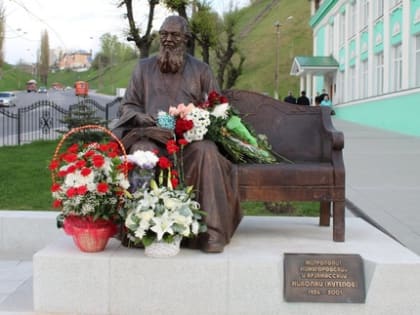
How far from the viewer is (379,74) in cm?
2597

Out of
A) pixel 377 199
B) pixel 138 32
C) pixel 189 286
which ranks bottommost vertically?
pixel 189 286

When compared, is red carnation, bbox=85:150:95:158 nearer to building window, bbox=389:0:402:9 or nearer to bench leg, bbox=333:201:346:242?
bench leg, bbox=333:201:346:242

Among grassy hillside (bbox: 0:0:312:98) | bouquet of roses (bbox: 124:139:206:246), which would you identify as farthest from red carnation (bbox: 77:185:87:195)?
grassy hillside (bbox: 0:0:312:98)

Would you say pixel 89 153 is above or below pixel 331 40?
below

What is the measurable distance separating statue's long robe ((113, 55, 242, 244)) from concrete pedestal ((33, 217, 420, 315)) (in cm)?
36

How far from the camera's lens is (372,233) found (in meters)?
4.84

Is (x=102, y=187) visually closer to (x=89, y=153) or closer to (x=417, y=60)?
(x=89, y=153)

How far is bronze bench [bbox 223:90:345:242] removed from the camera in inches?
173

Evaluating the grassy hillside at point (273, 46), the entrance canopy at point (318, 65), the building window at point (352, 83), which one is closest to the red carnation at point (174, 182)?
the building window at point (352, 83)

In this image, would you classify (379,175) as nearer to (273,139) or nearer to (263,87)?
(273,139)

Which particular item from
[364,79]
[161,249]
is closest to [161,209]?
[161,249]

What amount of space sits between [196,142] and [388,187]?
5.74 m

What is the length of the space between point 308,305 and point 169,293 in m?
0.90

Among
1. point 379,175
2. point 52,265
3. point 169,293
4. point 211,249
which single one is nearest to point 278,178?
point 211,249
